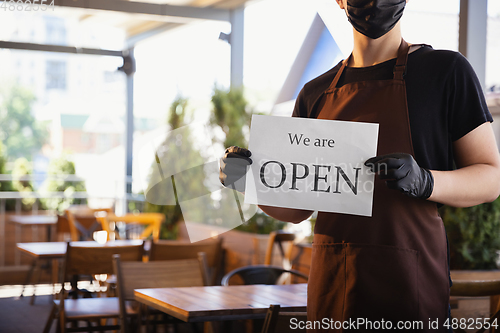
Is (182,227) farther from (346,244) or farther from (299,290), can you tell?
(346,244)

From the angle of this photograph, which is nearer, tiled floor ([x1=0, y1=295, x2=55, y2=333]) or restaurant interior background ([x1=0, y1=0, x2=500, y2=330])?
restaurant interior background ([x1=0, y1=0, x2=500, y2=330])

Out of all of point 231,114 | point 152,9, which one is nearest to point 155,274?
point 231,114

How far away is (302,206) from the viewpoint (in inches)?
44.4

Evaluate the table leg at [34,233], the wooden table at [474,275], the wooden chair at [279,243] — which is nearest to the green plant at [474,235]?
the wooden table at [474,275]

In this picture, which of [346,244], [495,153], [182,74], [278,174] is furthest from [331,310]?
[182,74]

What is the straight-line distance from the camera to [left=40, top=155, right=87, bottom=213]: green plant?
845 cm

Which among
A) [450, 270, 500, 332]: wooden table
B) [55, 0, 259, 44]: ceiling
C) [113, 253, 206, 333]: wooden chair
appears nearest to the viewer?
[113, 253, 206, 333]: wooden chair

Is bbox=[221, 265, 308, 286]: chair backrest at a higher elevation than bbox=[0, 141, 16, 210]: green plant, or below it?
below

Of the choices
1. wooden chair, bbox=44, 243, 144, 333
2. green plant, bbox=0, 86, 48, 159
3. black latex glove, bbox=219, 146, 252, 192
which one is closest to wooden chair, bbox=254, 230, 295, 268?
wooden chair, bbox=44, 243, 144, 333

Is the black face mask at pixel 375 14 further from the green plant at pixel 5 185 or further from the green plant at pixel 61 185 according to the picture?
the green plant at pixel 61 185

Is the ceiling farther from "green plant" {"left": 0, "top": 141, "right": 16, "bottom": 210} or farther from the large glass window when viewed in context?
the large glass window

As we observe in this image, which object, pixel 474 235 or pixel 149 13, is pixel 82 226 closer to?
pixel 149 13

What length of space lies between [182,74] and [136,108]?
1.93 m

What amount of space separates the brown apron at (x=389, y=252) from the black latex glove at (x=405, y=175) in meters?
0.09
